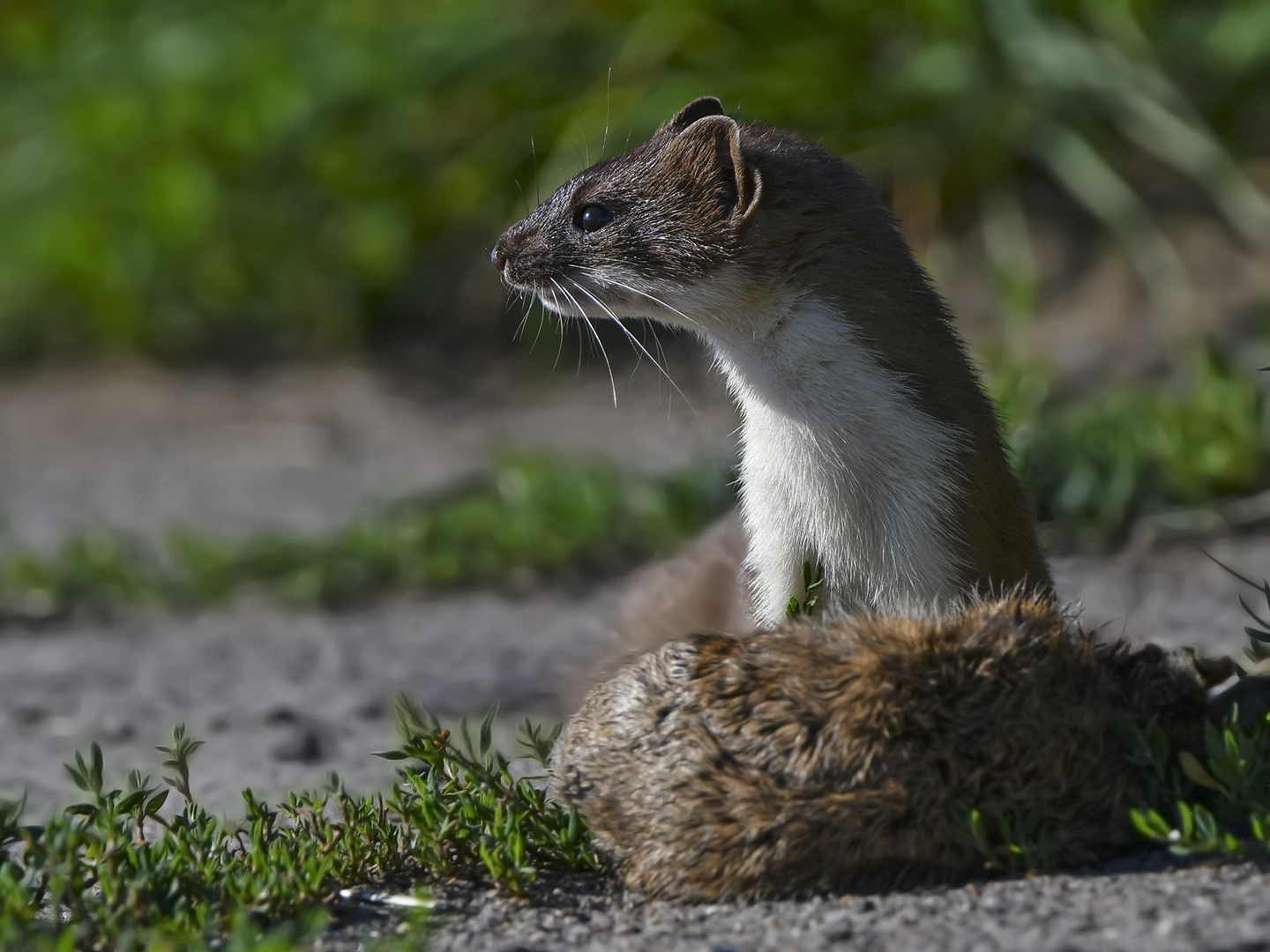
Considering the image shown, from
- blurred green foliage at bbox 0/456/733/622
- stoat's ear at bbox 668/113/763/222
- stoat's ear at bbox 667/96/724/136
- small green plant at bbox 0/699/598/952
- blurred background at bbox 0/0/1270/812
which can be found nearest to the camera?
small green plant at bbox 0/699/598/952

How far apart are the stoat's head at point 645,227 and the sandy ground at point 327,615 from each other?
520 millimetres

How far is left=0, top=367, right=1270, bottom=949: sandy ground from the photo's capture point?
4191 mm

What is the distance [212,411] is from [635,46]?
3.13 metres

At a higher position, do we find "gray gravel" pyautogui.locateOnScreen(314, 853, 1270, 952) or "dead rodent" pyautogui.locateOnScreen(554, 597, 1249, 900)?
"dead rodent" pyautogui.locateOnScreen(554, 597, 1249, 900)

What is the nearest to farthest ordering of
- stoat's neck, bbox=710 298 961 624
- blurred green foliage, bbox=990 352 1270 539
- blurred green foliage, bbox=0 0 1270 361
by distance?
stoat's neck, bbox=710 298 961 624, blurred green foliage, bbox=990 352 1270 539, blurred green foliage, bbox=0 0 1270 361

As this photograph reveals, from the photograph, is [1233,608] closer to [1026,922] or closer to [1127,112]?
[1026,922]

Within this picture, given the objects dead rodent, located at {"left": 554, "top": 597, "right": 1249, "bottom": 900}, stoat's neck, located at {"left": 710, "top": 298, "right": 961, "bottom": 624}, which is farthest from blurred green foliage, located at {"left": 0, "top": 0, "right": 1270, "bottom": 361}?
dead rodent, located at {"left": 554, "top": 597, "right": 1249, "bottom": 900}

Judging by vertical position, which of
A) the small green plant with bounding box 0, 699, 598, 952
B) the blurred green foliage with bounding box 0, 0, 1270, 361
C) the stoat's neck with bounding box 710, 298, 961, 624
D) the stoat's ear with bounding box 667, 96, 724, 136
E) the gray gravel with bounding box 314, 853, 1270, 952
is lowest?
the gray gravel with bounding box 314, 853, 1270, 952

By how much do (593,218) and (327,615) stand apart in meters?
2.66

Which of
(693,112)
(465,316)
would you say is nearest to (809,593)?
(693,112)

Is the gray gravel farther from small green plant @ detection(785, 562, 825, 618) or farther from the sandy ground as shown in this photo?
small green plant @ detection(785, 562, 825, 618)

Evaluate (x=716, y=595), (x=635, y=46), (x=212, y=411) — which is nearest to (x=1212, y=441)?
(x=716, y=595)

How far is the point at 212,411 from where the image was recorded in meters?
9.52

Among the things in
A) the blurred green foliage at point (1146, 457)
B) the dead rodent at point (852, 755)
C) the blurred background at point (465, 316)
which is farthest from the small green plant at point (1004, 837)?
the blurred green foliage at point (1146, 457)
